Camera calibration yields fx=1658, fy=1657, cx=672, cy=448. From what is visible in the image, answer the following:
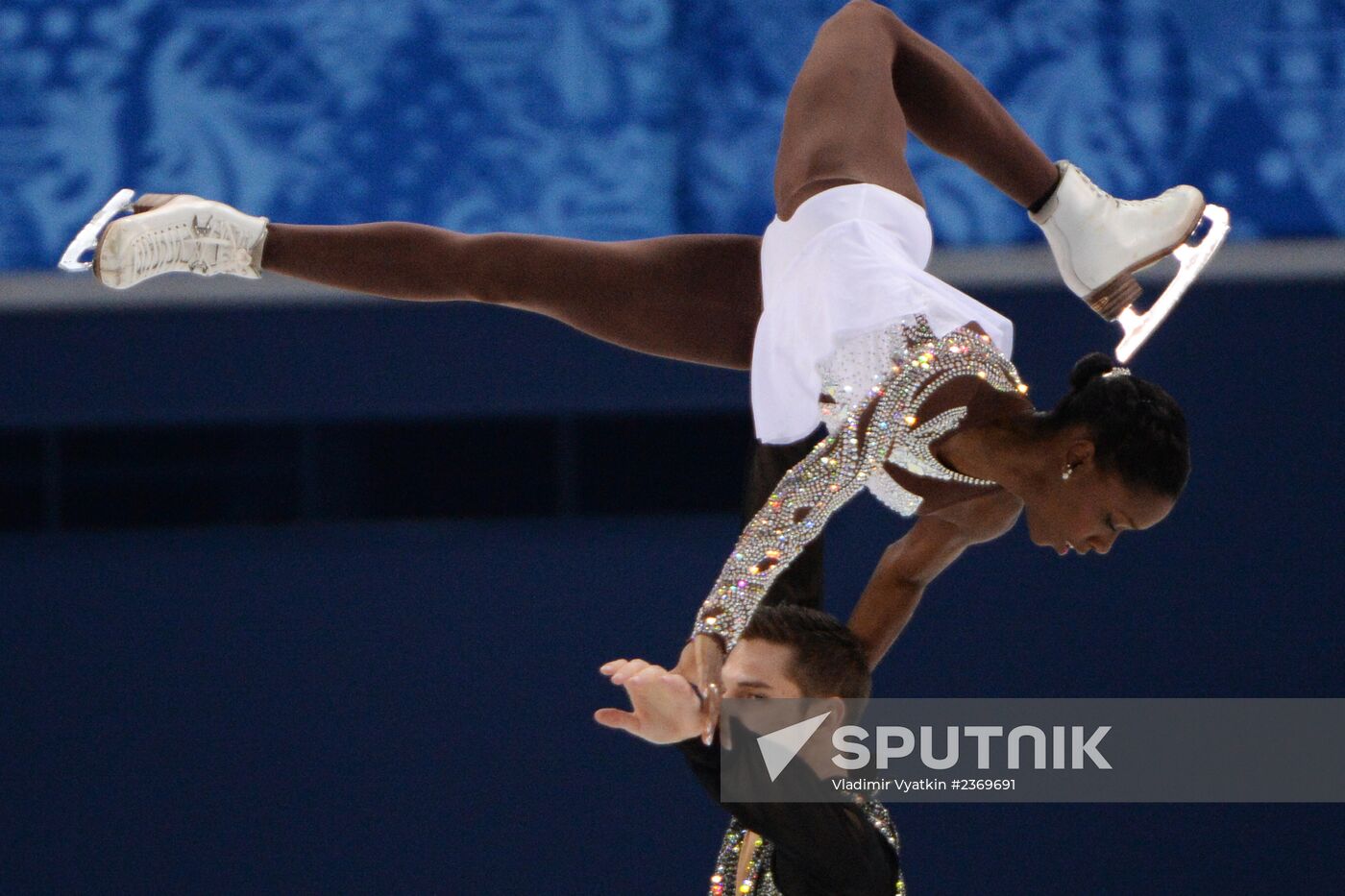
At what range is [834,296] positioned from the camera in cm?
230

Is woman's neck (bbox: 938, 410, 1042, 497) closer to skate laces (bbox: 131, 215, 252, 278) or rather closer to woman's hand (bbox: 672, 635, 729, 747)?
woman's hand (bbox: 672, 635, 729, 747)

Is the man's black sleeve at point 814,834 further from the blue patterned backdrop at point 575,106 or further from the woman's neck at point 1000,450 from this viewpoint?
the blue patterned backdrop at point 575,106

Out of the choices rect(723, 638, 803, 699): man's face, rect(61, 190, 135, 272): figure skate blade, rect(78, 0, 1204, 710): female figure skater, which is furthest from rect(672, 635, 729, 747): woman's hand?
rect(61, 190, 135, 272): figure skate blade

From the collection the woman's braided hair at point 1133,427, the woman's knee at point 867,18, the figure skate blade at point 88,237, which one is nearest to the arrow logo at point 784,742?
the woman's braided hair at point 1133,427

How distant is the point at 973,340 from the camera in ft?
7.54

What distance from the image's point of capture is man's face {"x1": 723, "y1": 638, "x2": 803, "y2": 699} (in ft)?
7.85

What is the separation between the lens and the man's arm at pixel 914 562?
2631 mm

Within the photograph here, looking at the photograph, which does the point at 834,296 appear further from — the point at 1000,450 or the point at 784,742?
the point at 784,742

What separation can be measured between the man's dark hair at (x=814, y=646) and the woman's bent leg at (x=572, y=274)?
48 cm

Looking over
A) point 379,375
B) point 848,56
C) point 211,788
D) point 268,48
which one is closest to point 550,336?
point 379,375

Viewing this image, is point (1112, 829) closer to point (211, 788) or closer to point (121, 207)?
point (211, 788)

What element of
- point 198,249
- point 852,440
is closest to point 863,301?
point 852,440

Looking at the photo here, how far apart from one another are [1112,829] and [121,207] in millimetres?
2754

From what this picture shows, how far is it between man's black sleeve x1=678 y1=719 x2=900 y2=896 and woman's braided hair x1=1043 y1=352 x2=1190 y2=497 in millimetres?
612
